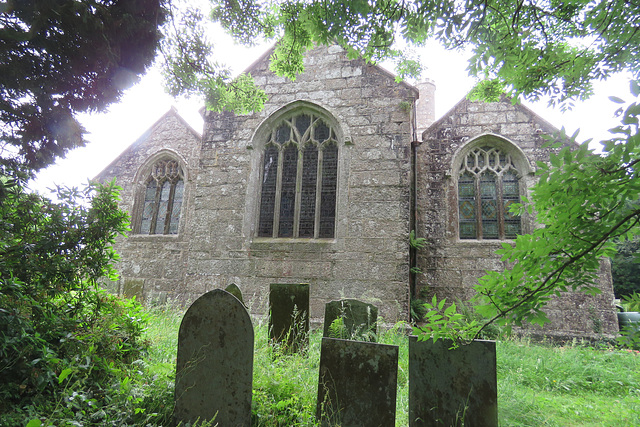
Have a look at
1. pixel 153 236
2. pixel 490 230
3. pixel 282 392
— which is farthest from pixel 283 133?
pixel 282 392

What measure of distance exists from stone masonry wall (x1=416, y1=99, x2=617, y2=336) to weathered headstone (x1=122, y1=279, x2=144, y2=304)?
266 inches

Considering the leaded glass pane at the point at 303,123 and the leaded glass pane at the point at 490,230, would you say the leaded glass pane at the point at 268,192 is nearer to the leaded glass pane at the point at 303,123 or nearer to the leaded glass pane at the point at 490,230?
the leaded glass pane at the point at 303,123

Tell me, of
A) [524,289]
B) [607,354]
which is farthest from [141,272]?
[607,354]

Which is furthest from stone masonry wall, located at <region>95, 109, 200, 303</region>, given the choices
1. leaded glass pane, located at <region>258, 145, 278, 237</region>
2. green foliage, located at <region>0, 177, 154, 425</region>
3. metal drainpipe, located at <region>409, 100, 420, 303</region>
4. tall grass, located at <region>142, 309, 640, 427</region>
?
metal drainpipe, located at <region>409, 100, 420, 303</region>

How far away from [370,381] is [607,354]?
15.8 feet

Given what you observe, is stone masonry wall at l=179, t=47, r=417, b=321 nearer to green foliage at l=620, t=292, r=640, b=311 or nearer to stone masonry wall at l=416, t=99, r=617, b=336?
stone masonry wall at l=416, t=99, r=617, b=336

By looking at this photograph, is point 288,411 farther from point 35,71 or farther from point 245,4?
point 245,4

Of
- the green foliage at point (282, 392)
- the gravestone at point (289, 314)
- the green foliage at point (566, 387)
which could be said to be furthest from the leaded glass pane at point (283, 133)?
the green foliage at point (566, 387)

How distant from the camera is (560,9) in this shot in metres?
2.36

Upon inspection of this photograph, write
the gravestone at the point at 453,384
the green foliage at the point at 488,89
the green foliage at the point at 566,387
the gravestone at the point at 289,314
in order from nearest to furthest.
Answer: the gravestone at the point at 453,384
the green foliage at the point at 566,387
the green foliage at the point at 488,89
the gravestone at the point at 289,314

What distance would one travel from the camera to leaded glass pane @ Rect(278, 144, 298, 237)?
6.95 metres

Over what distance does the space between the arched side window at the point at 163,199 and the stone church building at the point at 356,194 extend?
→ 1661mm

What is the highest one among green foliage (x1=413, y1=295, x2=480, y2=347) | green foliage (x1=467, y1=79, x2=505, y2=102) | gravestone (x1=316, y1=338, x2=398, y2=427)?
green foliage (x1=467, y1=79, x2=505, y2=102)

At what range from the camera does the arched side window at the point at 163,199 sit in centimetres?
884
